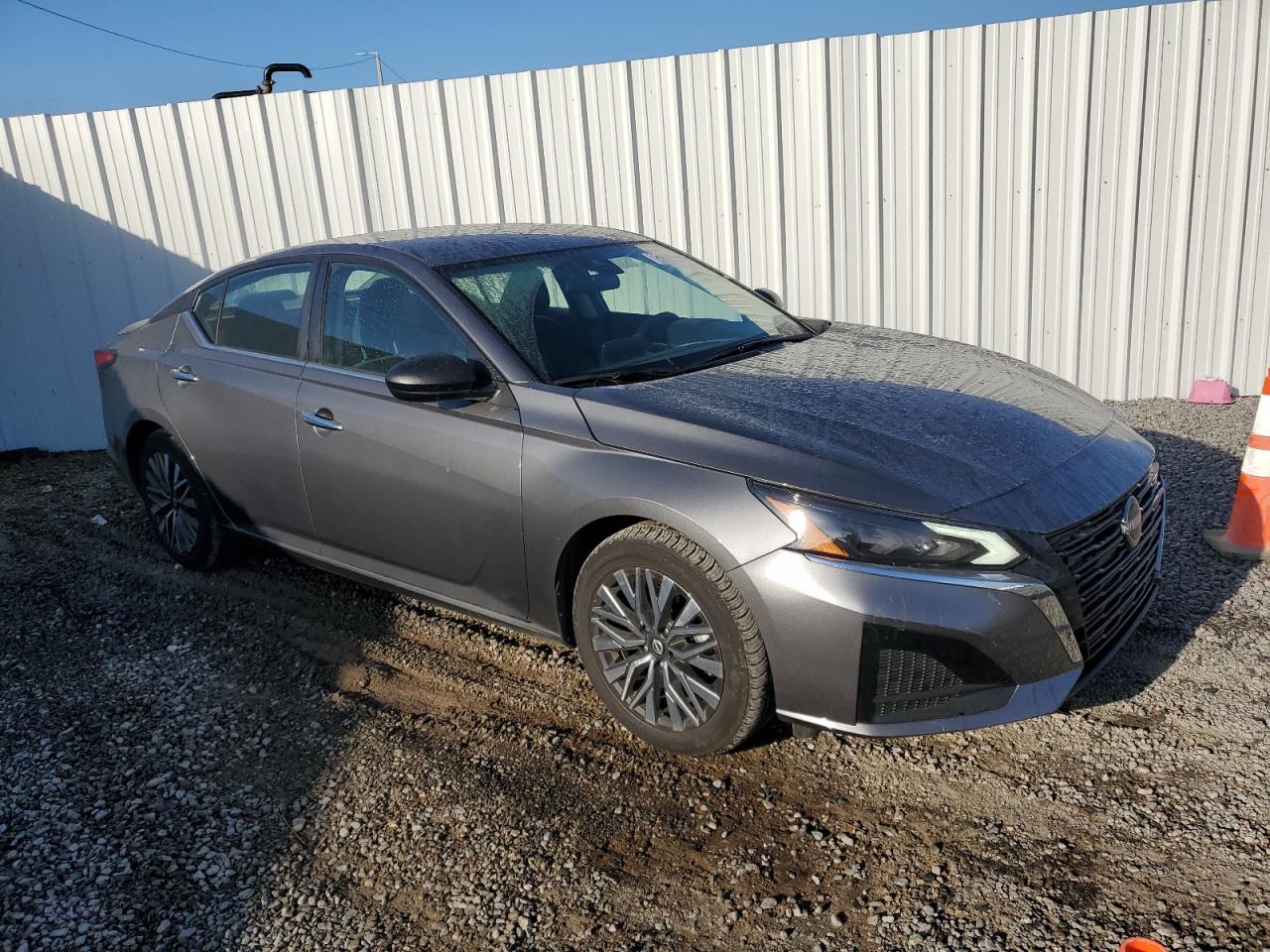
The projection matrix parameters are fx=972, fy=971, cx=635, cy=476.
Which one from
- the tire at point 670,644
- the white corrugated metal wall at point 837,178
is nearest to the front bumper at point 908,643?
the tire at point 670,644

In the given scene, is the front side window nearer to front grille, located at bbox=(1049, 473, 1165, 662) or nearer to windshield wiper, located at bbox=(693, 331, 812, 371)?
windshield wiper, located at bbox=(693, 331, 812, 371)

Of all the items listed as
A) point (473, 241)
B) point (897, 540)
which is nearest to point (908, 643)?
point (897, 540)

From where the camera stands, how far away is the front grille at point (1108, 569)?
276cm

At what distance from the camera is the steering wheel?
3.76 metres

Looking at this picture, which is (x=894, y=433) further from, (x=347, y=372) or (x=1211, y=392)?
(x=1211, y=392)

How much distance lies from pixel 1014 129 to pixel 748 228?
1.98 m

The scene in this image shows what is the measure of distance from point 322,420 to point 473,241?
0.98 meters

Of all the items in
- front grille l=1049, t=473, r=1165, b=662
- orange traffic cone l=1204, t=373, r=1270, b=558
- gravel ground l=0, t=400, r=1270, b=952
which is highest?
front grille l=1049, t=473, r=1165, b=662

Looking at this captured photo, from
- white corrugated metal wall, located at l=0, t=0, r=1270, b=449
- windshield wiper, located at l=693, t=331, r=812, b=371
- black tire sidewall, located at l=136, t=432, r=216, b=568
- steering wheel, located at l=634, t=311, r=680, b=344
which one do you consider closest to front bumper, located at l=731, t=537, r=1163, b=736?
windshield wiper, located at l=693, t=331, r=812, b=371

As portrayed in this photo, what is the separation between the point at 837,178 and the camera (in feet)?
23.4

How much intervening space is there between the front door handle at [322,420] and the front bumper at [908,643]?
186 centimetres

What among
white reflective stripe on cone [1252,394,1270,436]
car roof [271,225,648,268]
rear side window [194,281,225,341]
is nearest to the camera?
car roof [271,225,648,268]

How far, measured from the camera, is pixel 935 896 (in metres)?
2.46

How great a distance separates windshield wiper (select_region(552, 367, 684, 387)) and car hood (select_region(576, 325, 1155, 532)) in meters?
0.07
